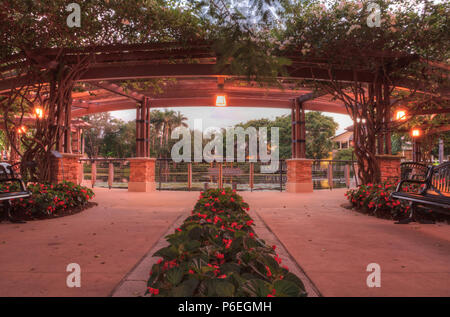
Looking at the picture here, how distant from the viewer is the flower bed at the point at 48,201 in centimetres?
390

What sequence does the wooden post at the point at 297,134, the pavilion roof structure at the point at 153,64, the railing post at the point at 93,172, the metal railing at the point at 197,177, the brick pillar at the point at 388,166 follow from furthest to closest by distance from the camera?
1. the railing post at the point at 93,172
2. the metal railing at the point at 197,177
3. the wooden post at the point at 297,134
4. the brick pillar at the point at 388,166
5. the pavilion roof structure at the point at 153,64

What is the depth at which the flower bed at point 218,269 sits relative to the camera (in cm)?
110

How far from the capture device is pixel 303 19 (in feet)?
15.5

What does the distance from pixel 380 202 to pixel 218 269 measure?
3609mm

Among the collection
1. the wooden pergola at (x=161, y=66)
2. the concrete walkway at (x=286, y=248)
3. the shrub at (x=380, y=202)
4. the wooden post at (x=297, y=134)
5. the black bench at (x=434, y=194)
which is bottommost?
the concrete walkway at (x=286, y=248)

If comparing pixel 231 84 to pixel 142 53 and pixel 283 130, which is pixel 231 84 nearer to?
pixel 142 53

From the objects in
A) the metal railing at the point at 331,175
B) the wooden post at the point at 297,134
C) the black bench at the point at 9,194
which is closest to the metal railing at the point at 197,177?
the wooden post at the point at 297,134

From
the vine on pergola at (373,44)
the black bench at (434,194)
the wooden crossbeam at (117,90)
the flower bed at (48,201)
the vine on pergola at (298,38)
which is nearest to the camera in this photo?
the black bench at (434,194)

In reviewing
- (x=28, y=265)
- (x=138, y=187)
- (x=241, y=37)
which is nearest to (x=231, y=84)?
(x=138, y=187)

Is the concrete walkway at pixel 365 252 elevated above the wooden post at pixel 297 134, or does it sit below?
below

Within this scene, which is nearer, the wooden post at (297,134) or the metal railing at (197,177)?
the wooden post at (297,134)

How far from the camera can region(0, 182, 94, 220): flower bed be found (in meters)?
3.90

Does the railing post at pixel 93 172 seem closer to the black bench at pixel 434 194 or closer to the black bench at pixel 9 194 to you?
the black bench at pixel 9 194

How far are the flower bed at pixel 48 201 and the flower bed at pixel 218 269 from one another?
305 centimetres
